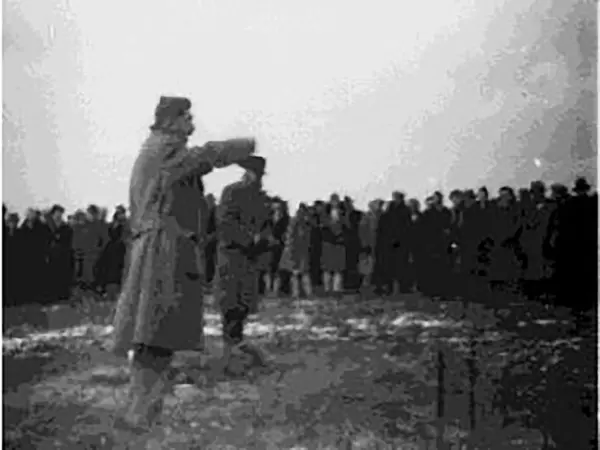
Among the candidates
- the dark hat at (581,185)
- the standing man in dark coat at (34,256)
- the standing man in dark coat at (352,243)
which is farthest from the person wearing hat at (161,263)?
the dark hat at (581,185)

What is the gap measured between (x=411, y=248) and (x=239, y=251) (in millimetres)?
888

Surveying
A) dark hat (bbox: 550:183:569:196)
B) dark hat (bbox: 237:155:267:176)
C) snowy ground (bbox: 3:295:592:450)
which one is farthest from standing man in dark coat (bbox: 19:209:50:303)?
dark hat (bbox: 550:183:569:196)

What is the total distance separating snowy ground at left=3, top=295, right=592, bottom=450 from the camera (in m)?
5.02

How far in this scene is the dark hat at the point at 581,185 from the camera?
5.20 metres

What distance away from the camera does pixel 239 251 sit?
17.0 ft

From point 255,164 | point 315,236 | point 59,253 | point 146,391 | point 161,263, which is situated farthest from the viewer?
point 59,253

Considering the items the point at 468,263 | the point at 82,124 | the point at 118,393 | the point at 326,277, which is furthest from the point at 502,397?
the point at 82,124

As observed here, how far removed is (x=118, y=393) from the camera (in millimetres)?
5172

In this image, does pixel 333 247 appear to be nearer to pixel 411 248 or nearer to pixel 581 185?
pixel 411 248

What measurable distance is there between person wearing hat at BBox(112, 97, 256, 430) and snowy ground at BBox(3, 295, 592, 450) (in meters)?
0.12

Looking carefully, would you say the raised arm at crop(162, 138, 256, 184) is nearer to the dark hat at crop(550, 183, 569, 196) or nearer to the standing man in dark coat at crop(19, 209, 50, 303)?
the standing man in dark coat at crop(19, 209, 50, 303)

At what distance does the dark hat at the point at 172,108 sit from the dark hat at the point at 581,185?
200cm

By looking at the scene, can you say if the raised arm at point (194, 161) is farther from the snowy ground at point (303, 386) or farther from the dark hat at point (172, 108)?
the snowy ground at point (303, 386)

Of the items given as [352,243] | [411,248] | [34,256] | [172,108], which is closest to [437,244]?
[411,248]
